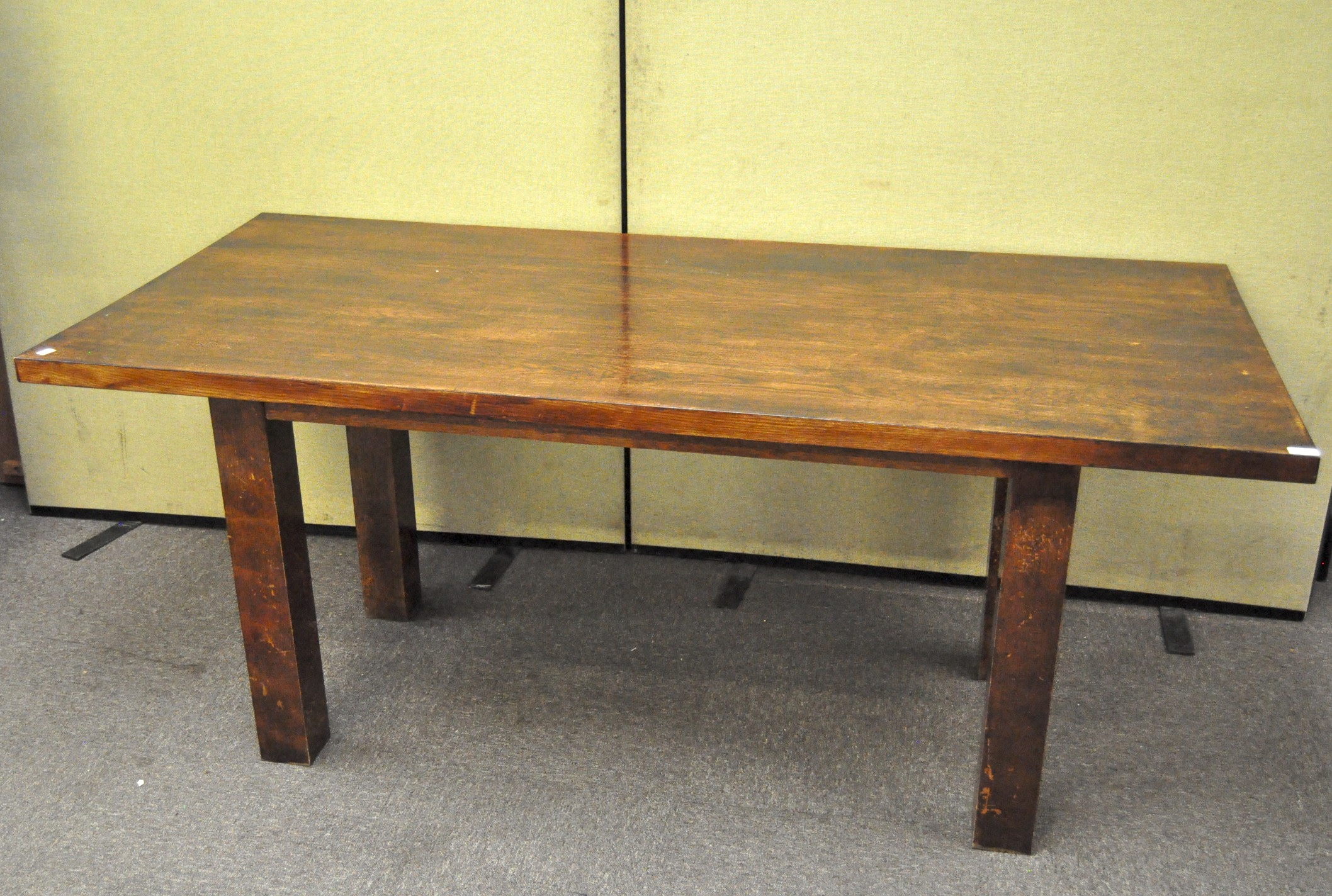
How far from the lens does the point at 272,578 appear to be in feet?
5.92

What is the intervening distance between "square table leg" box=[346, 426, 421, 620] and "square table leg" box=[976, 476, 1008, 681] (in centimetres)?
103

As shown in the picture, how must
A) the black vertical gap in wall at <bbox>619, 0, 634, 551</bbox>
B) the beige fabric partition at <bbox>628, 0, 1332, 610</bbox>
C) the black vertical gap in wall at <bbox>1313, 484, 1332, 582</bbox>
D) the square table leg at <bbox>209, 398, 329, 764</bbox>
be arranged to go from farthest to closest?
the black vertical gap in wall at <bbox>1313, 484, 1332, 582</bbox>, the black vertical gap in wall at <bbox>619, 0, 634, 551</bbox>, the beige fabric partition at <bbox>628, 0, 1332, 610</bbox>, the square table leg at <bbox>209, 398, 329, 764</bbox>

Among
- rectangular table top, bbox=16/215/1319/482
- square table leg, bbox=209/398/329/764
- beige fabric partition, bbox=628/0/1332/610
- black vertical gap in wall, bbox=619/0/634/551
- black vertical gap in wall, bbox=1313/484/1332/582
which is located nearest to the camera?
rectangular table top, bbox=16/215/1319/482

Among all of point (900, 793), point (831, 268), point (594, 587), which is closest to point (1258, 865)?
point (900, 793)

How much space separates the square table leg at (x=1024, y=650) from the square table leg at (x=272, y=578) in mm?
1003

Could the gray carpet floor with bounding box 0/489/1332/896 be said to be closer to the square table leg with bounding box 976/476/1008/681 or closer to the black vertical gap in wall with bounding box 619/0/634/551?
the square table leg with bounding box 976/476/1008/681

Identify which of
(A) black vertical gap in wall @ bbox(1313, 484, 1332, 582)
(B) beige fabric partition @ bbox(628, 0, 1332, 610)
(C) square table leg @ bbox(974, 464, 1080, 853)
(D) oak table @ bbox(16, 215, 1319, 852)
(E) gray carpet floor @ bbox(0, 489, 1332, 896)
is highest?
(B) beige fabric partition @ bbox(628, 0, 1332, 610)

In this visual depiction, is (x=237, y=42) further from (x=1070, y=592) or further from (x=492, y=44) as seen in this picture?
(x=1070, y=592)

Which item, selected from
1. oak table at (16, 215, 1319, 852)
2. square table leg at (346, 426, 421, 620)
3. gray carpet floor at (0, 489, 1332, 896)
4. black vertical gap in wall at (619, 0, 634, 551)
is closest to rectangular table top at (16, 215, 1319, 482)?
oak table at (16, 215, 1319, 852)

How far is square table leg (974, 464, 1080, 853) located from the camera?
153 centimetres

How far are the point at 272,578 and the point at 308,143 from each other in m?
0.91

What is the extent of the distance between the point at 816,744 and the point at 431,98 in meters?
1.32

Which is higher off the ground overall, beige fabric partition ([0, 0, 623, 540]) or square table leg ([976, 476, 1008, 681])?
beige fabric partition ([0, 0, 623, 540])

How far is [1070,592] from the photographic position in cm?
240
